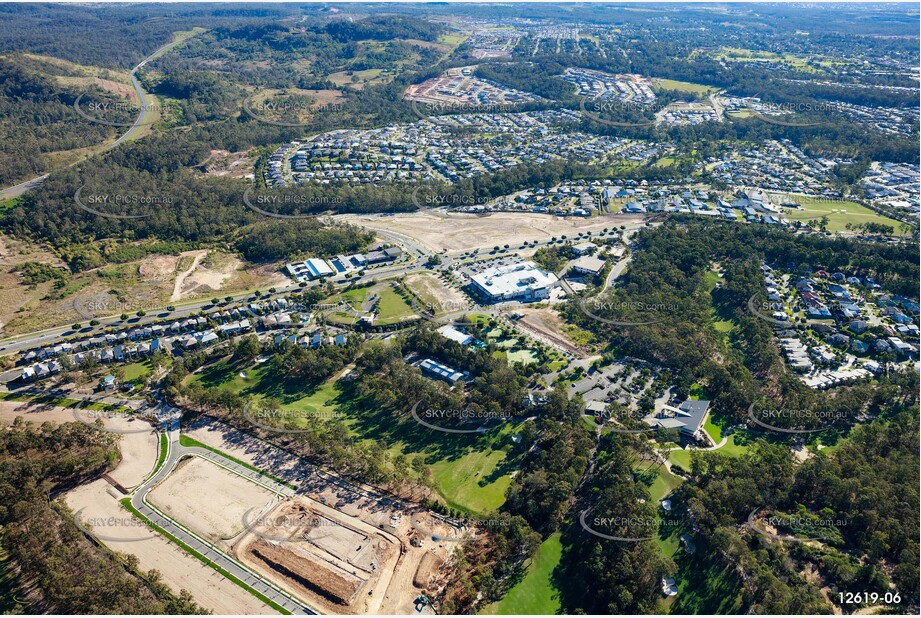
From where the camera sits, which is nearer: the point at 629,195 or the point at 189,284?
the point at 189,284

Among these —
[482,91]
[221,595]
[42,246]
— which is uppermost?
[482,91]

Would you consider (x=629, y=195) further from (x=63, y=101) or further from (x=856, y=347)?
(x=63, y=101)

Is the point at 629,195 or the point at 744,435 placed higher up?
the point at 629,195

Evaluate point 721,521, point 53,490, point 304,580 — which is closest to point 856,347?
point 721,521
